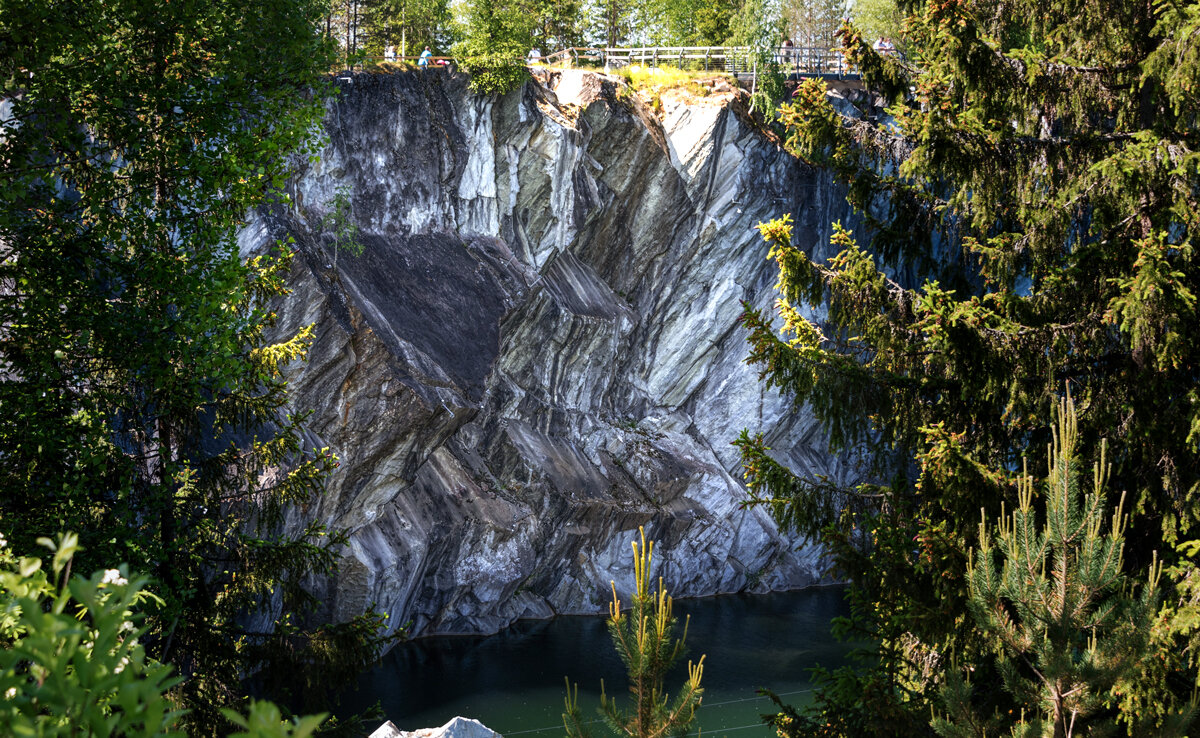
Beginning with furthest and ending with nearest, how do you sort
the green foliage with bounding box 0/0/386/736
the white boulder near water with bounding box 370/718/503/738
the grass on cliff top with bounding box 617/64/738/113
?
1. the grass on cliff top with bounding box 617/64/738/113
2. the white boulder near water with bounding box 370/718/503/738
3. the green foliage with bounding box 0/0/386/736

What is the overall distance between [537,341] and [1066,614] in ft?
66.9

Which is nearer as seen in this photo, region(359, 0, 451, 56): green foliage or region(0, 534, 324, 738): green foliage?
region(0, 534, 324, 738): green foliage

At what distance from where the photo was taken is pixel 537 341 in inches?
985

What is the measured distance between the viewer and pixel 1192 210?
22.0 ft

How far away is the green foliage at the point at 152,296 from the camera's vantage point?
22.1 feet

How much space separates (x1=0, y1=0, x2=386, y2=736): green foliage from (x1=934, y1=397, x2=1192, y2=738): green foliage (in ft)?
19.8

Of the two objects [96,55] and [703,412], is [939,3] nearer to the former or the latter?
[96,55]

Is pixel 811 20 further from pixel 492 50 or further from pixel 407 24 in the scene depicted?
pixel 492 50

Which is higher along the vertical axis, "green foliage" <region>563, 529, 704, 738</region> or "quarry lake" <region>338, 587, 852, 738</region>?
"green foliage" <region>563, 529, 704, 738</region>

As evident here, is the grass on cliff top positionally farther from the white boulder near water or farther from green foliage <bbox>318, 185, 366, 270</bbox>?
the white boulder near water

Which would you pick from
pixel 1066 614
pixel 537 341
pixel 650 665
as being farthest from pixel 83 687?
pixel 537 341

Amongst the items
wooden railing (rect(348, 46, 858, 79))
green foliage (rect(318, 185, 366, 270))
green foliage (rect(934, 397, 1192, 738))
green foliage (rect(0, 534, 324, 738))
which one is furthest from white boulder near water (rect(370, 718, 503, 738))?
wooden railing (rect(348, 46, 858, 79))

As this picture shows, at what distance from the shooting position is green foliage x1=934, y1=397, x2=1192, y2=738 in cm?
523

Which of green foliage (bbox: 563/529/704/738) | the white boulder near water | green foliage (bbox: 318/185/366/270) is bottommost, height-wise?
the white boulder near water
